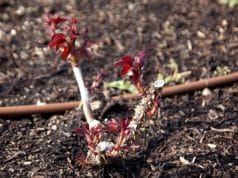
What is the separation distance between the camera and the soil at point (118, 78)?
8.30ft

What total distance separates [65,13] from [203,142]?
200 centimetres

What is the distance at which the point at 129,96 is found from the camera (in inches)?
122

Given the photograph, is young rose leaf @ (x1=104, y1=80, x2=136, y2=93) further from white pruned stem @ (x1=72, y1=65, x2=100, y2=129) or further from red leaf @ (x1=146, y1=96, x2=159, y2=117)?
red leaf @ (x1=146, y1=96, x2=159, y2=117)

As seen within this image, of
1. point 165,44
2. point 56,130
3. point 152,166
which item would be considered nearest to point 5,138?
point 56,130

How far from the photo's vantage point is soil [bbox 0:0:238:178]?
99.7 inches

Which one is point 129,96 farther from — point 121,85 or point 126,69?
point 126,69

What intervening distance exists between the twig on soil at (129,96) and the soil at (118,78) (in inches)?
1.5

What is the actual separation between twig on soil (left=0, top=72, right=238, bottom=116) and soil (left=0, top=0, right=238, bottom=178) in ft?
0.12

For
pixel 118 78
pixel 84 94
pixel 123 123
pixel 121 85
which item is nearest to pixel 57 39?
pixel 84 94

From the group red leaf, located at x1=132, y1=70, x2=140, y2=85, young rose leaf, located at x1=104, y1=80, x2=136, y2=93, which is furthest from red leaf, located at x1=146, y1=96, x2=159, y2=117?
young rose leaf, located at x1=104, y1=80, x2=136, y2=93

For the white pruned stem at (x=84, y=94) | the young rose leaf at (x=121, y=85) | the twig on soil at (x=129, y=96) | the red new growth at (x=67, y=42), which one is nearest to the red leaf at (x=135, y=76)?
the red new growth at (x=67, y=42)

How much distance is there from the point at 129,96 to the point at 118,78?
0.34m

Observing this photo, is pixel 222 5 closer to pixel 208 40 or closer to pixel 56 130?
pixel 208 40

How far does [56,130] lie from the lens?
9.24 ft
